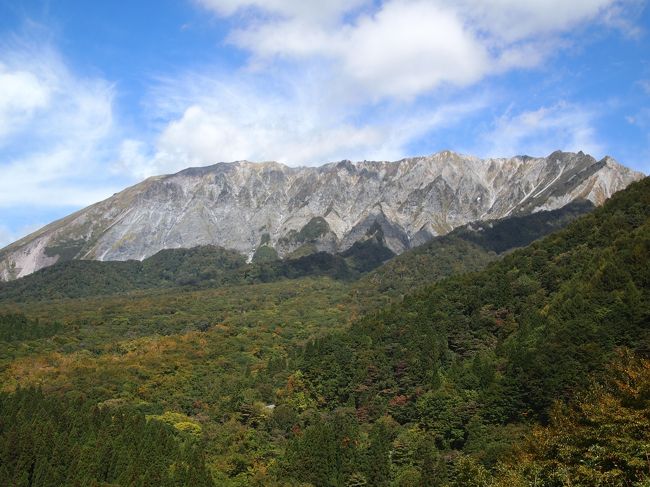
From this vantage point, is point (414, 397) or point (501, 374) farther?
point (414, 397)

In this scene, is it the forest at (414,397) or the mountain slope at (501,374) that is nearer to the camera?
the mountain slope at (501,374)

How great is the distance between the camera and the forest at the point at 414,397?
6178cm

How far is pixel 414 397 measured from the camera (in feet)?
340

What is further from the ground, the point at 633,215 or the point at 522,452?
the point at 633,215

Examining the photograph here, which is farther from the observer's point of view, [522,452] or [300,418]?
[300,418]

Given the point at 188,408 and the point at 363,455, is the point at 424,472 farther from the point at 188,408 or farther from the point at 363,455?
the point at 188,408

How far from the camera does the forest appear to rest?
61781mm

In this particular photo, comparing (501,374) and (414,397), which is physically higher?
(501,374)

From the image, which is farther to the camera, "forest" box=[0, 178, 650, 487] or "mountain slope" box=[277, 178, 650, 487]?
"forest" box=[0, 178, 650, 487]

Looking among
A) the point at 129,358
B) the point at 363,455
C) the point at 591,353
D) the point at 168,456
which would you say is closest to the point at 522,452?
the point at 591,353

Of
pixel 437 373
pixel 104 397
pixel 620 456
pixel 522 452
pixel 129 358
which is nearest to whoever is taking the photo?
pixel 620 456

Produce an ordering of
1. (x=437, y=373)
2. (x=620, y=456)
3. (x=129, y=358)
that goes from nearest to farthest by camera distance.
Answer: (x=620, y=456) < (x=437, y=373) < (x=129, y=358)

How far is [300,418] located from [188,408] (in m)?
29.6

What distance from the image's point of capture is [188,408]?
126125 mm
